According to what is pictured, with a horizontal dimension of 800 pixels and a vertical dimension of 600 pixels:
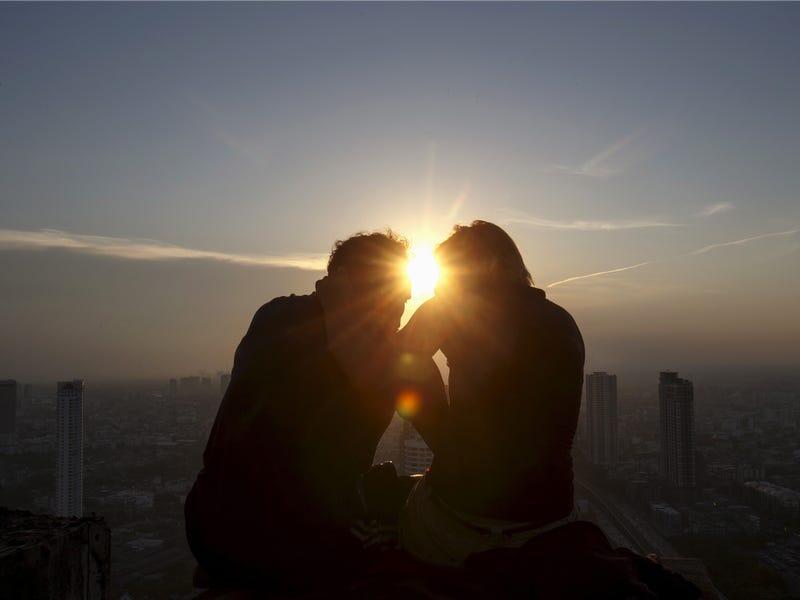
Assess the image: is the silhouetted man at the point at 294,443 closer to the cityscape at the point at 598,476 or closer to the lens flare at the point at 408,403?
the lens flare at the point at 408,403

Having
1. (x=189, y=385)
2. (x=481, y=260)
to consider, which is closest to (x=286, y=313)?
(x=481, y=260)

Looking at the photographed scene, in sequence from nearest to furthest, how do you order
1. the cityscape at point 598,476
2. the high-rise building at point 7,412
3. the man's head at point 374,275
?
the man's head at point 374,275 → the cityscape at point 598,476 → the high-rise building at point 7,412

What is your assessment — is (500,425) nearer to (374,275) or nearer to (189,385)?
(374,275)

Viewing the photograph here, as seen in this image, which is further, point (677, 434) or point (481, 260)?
point (677, 434)

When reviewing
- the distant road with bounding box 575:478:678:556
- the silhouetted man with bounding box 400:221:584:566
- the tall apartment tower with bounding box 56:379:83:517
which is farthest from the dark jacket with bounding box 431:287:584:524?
the tall apartment tower with bounding box 56:379:83:517

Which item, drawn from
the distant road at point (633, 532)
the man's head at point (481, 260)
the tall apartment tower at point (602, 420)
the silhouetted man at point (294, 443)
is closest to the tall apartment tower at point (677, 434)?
the tall apartment tower at point (602, 420)

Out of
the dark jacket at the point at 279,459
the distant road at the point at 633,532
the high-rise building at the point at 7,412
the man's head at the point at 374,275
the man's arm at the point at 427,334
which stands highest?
the man's head at the point at 374,275

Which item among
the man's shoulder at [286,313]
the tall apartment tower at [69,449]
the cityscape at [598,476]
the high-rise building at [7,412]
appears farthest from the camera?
the high-rise building at [7,412]

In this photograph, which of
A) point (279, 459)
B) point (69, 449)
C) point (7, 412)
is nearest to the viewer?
point (279, 459)
